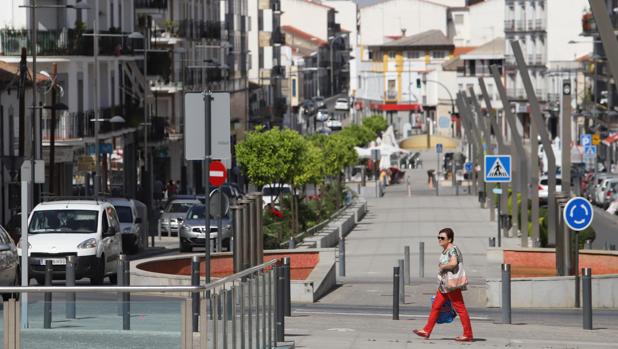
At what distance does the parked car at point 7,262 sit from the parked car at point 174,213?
2821 centimetres

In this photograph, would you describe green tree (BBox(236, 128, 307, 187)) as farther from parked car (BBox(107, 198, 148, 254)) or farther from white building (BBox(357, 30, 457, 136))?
white building (BBox(357, 30, 457, 136))

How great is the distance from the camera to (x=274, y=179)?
52281 mm

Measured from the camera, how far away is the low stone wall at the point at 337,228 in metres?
41.0

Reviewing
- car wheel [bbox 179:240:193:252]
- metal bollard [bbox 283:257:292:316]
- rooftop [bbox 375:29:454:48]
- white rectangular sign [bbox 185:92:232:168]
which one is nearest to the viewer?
white rectangular sign [bbox 185:92:232:168]

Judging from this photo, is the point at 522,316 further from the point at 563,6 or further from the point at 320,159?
the point at 563,6

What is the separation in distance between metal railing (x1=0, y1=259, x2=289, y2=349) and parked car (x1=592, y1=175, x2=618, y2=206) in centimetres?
5423

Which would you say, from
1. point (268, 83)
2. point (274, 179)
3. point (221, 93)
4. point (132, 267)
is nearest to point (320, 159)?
point (274, 179)

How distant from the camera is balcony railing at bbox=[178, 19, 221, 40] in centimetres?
9093

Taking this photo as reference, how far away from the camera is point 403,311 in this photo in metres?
26.8

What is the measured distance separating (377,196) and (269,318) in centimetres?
6790

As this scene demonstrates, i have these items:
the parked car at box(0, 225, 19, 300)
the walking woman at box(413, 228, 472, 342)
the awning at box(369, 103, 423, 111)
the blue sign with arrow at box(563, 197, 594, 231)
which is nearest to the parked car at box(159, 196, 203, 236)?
the parked car at box(0, 225, 19, 300)

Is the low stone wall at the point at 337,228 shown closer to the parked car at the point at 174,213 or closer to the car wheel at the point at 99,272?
the parked car at the point at 174,213

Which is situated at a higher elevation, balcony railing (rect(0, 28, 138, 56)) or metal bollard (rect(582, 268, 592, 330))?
balcony railing (rect(0, 28, 138, 56))

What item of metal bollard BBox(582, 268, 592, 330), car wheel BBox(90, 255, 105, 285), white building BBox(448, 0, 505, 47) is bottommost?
car wheel BBox(90, 255, 105, 285)
